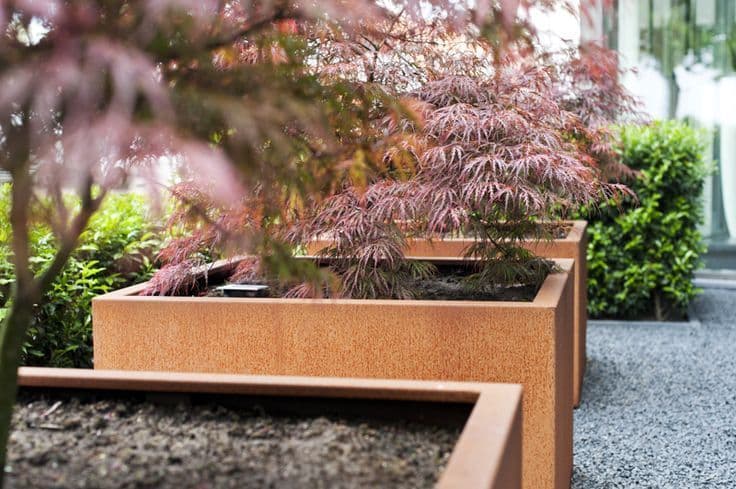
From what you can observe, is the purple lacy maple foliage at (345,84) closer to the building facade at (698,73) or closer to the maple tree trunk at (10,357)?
the maple tree trunk at (10,357)

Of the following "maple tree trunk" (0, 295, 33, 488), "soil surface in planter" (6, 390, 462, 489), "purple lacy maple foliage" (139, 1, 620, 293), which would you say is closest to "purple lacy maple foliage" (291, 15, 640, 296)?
"purple lacy maple foliage" (139, 1, 620, 293)

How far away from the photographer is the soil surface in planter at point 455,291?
3.36 m

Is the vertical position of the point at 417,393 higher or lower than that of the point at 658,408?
higher

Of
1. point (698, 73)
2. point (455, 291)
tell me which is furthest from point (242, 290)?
point (698, 73)

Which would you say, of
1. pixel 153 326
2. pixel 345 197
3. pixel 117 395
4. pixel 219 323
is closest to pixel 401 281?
pixel 345 197

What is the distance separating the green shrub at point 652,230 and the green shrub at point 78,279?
3.59m

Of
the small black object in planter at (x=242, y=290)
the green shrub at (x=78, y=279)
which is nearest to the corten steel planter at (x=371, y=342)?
the small black object in planter at (x=242, y=290)

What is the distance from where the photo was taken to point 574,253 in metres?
4.68

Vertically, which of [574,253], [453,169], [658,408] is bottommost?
[658,408]

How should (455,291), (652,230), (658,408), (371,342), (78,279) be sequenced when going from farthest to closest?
1. (652,230)
2. (658,408)
3. (78,279)
4. (455,291)
5. (371,342)

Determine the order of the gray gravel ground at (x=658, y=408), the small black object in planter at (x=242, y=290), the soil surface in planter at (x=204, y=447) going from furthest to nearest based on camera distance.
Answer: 1. the gray gravel ground at (x=658, y=408)
2. the small black object in planter at (x=242, y=290)
3. the soil surface in planter at (x=204, y=447)

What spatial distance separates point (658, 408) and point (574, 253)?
890mm

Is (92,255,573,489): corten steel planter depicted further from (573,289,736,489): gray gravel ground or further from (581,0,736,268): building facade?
(581,0,736,268): building facade

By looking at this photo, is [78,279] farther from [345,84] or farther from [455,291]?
[345,84]
